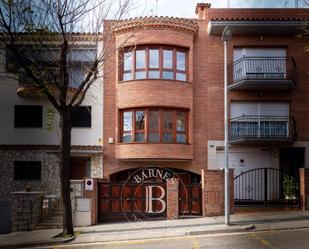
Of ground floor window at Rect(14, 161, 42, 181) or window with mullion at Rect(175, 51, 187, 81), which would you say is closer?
ground floor window at Rect(14, 161, 42, 181)

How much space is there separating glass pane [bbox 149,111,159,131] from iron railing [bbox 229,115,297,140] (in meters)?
3.75

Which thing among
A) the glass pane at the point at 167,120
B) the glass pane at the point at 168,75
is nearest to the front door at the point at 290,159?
the glass pane at the point at 167,120

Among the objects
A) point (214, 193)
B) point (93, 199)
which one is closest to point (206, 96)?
point (214, 193)

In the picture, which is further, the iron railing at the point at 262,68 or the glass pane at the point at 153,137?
the iron railing at the point at 262,68

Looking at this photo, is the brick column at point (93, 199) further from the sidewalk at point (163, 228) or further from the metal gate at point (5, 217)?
the metal gate at point (5, 217)

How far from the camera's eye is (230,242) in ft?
42.0

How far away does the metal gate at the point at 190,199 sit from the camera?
1820cm

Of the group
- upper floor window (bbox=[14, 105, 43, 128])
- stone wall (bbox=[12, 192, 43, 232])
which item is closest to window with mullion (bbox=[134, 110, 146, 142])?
upper floor window (bbox=[14, 105, 43, 128])

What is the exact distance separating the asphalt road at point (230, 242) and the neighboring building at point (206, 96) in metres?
8.60

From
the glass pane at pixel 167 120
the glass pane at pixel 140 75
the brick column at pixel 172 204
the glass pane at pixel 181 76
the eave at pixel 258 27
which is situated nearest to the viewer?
the brick column at pixel 172 204

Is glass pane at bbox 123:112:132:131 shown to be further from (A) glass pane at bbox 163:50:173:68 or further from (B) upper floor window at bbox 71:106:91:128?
(A) glass pane at bbox 163:50:173:68

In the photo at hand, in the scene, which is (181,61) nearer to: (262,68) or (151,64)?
(151,64)

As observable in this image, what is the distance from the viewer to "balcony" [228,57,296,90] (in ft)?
75.4

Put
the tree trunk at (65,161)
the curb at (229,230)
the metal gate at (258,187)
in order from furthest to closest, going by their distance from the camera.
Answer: the metal gate at (258,187), the tree trunk at (65,161), the curb at (229,230)
